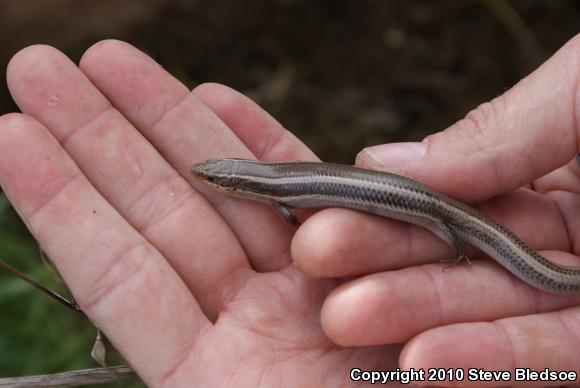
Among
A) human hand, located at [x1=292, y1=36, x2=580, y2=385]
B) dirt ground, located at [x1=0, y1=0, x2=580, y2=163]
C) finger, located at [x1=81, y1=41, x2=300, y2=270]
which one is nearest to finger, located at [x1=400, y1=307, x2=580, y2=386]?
human hand, located at [x1=292, y1=36, x2=580, y2=385]

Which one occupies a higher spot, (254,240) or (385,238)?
(385,238)

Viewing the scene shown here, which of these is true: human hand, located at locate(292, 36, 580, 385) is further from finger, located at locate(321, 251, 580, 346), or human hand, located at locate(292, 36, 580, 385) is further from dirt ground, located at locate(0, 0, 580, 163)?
dirt ground, located at locate(0, 0, 580, 163)

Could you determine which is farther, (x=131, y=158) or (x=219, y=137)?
(x=219, y=137)

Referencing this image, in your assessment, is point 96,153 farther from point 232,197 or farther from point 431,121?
point 431,121

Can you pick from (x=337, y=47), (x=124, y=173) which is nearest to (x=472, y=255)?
(x=124, y=173)

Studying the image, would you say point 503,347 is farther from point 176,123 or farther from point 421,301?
point 176,123

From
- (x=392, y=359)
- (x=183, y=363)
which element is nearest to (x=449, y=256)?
(x=392, y=359)

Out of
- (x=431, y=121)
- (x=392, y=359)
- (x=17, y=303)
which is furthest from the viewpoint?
(x=431, y=121)
